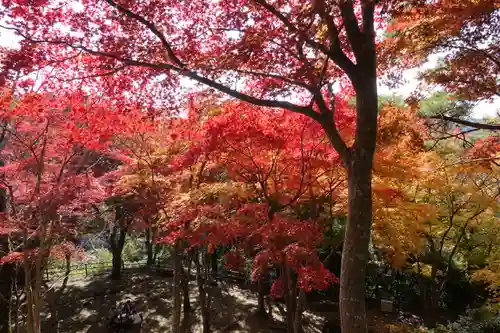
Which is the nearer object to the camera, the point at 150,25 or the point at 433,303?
the point at 150,25

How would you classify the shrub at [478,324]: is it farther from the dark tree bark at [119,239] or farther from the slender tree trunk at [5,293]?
the dark tree bark at [119,239]

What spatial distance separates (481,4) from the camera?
507cm

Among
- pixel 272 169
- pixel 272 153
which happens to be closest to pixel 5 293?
pixel 272 169

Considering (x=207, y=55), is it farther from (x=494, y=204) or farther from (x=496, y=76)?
(x=494, y=204)

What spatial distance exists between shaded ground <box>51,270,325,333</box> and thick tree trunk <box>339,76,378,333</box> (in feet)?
35.0

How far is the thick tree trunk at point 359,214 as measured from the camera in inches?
143

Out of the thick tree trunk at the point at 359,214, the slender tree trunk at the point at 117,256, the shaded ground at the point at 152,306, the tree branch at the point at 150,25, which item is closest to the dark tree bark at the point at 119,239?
the slender tree trunk at the point at 117,256

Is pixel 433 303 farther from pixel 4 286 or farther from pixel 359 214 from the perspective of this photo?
pixel 4 286

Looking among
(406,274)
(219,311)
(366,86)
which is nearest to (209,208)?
(366,86)

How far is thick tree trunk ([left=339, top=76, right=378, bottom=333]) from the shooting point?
3635 millimetres

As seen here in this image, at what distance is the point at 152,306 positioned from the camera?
16.3m

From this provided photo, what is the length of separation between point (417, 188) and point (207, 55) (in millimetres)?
9901

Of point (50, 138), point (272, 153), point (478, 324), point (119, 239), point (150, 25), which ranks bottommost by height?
point (478, 324)

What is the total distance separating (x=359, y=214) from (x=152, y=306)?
592 inches
